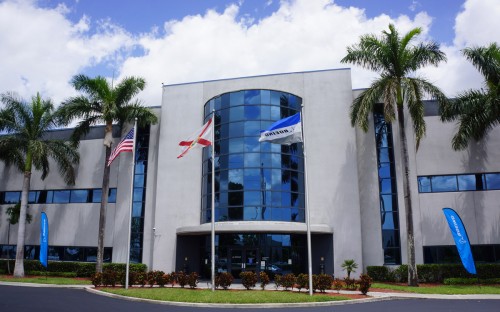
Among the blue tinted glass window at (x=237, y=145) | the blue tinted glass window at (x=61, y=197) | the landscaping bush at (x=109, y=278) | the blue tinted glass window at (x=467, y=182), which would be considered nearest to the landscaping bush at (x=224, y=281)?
the landscaping bush at (x=109, y=278)

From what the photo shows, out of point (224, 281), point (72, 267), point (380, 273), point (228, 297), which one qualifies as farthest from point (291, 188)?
point (72, 267)

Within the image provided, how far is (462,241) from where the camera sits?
24016mm

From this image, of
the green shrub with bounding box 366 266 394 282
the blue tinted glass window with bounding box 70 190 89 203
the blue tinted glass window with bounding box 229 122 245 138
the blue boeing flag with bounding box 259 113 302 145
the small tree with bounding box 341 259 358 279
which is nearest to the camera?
the blue boeing flag with bounding box 259 113 302 145

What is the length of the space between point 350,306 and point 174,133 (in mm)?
19529

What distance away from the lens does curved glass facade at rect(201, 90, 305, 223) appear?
2734 cm

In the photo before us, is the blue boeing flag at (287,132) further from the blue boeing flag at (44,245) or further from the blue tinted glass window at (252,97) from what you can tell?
the blue boeing flag at (44,245)

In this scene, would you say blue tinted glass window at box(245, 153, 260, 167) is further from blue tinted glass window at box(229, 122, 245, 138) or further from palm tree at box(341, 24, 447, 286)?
palm tree at box(341, 24, 447, 286)

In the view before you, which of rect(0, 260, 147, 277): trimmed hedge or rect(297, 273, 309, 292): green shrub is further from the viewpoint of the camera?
rect(0, 260, 147, 277): trimmed hedge

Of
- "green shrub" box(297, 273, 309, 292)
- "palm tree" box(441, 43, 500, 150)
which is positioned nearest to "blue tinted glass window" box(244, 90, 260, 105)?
"palm tree" box(441, 43, 500, 150)

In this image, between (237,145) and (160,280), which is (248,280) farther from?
(237,145)

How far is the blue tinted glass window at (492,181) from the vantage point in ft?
90.8

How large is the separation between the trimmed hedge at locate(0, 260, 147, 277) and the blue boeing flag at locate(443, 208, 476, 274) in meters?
20.1

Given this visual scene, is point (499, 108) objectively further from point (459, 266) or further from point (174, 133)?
point (174, 133)

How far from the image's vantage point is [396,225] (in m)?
28.4
